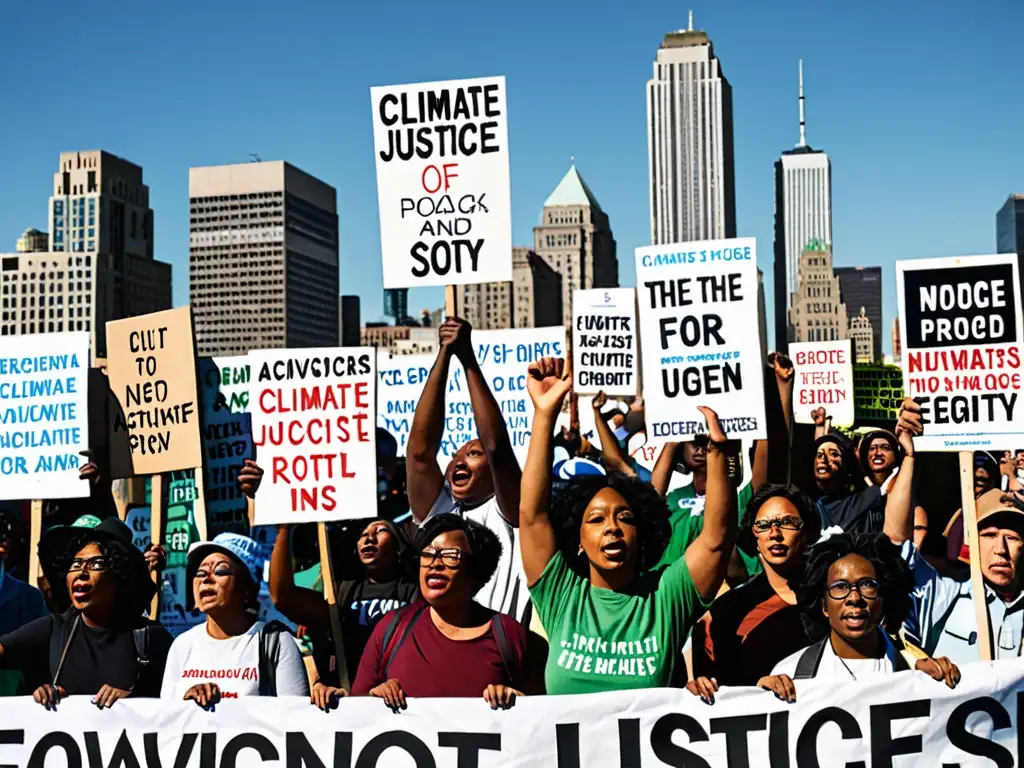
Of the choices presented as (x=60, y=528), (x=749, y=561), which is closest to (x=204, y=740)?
(x=60, y=528)

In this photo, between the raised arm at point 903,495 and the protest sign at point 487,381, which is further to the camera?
the protest sign at point 487,381

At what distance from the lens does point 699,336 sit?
20.7ft

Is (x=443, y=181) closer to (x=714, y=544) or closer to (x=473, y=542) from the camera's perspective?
(x=473, y=542)

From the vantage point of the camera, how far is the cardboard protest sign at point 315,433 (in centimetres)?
623

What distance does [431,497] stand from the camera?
19.2 ft

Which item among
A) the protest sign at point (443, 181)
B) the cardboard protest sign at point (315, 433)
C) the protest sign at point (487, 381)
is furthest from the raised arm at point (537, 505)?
the protest sign at point (487, 381)

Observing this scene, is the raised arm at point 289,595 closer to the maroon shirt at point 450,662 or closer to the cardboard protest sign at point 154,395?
the maroon shirt at point 450,662

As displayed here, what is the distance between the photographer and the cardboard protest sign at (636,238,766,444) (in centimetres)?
623

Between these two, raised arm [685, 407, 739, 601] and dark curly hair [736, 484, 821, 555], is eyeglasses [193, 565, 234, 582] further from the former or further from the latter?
dark curly hair [736, 484, 821, 555]

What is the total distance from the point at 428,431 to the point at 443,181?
140 cm

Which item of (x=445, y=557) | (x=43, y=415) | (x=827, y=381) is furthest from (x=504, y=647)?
(x=827, y=381)

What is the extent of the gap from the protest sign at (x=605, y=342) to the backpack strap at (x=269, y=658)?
21.1ft

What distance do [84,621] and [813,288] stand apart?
191 metres

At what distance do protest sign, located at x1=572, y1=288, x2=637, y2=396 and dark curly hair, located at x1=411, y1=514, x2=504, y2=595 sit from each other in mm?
6337
